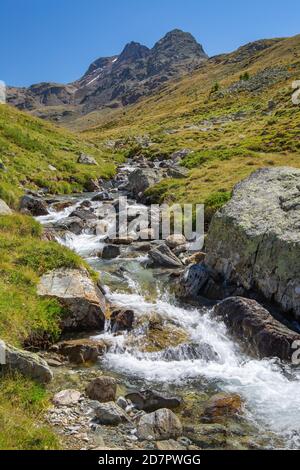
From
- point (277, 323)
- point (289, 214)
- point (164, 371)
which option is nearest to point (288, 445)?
point (164, 371)

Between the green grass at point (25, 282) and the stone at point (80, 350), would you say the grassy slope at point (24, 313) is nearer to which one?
the green grass at point (25, 282)

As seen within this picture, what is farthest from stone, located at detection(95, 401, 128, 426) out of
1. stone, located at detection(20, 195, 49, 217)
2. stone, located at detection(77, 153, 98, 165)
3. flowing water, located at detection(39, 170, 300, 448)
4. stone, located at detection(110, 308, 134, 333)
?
stone, located at detection(77, 153, 98, 165)

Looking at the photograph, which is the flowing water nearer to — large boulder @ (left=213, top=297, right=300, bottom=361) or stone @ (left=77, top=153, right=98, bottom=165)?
large boulder @ (left=213, top=297, right=300, bottom=361)

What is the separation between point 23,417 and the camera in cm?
873

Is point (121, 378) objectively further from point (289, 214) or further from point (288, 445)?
point (289, 214)

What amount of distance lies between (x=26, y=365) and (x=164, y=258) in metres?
13.1

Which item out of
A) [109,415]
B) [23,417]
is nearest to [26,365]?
[23,417]

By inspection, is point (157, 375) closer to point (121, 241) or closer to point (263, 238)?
point (263, 238)

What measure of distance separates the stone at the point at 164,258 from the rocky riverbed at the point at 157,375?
1.36 m

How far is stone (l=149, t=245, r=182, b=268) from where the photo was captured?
22.4m

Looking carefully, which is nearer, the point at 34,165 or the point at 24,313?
the point at 24,313

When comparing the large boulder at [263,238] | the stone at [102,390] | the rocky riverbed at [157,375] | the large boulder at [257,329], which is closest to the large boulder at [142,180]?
the large boulder at [263,238]

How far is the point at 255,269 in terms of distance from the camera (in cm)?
1675

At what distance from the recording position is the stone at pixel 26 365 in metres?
9.99
